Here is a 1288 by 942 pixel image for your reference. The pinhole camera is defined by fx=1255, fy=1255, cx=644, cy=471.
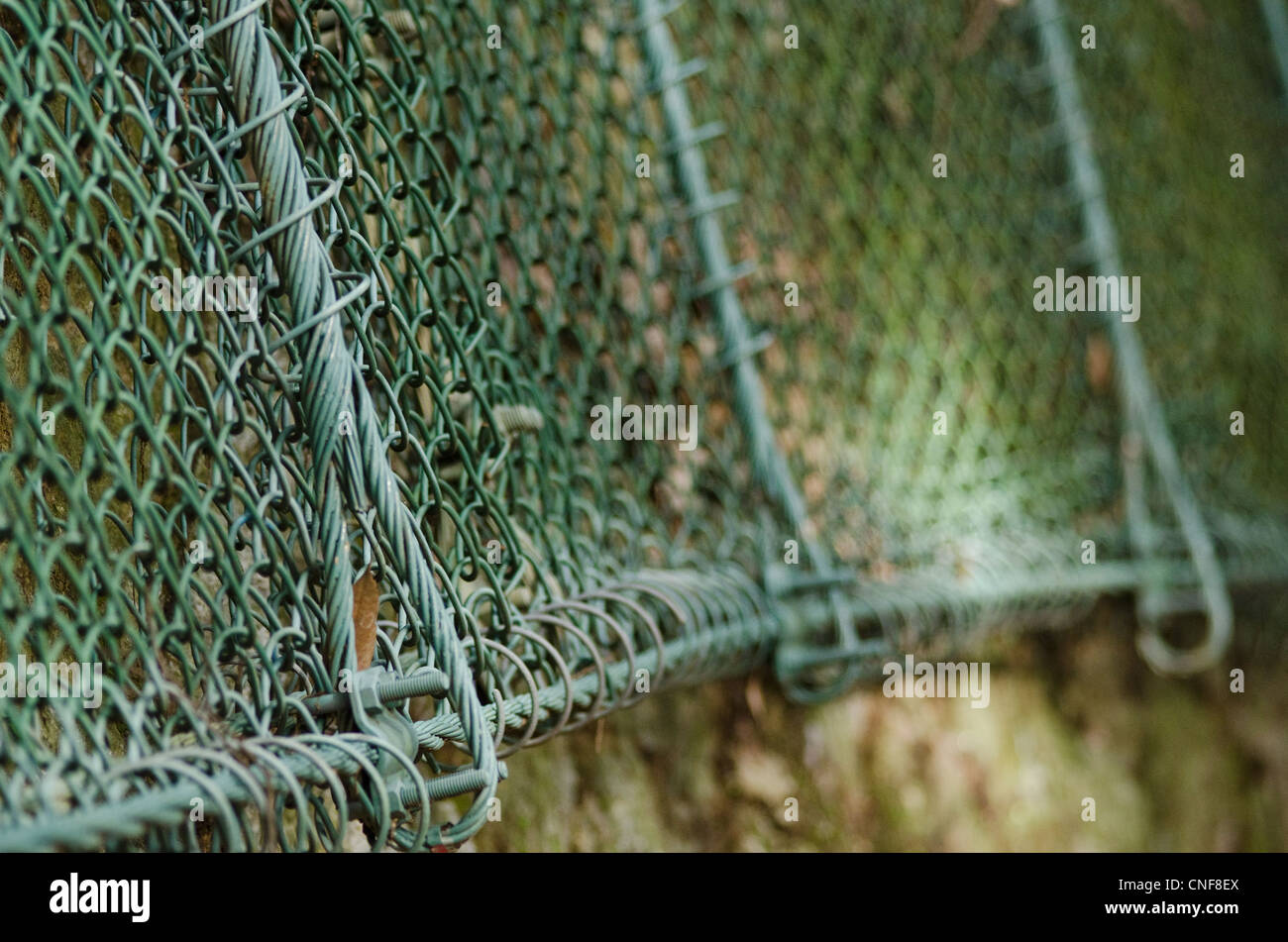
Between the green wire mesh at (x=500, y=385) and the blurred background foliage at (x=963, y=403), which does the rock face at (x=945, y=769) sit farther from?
the green wire mesh at (x=500, y=385)

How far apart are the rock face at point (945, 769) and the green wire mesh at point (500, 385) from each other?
17 cm

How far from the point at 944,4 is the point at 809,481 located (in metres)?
1.33

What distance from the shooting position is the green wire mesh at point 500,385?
3.28 feet

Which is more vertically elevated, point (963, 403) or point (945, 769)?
point (963, 403)

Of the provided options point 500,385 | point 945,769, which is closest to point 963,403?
point 945,769

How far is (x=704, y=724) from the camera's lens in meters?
2.04

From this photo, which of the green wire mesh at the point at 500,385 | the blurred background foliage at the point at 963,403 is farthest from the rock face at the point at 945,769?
the green wire mesh at the point at 500,385

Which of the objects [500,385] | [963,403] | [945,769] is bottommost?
[945,769]

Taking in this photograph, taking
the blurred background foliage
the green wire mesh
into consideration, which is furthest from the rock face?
the green wire mesh

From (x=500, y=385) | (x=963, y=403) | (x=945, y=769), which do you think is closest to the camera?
(x=500, y=385)

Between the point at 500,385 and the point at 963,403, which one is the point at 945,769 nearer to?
the point at 963,403

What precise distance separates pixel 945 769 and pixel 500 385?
1436 millimetres

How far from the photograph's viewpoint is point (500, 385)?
157 cm
